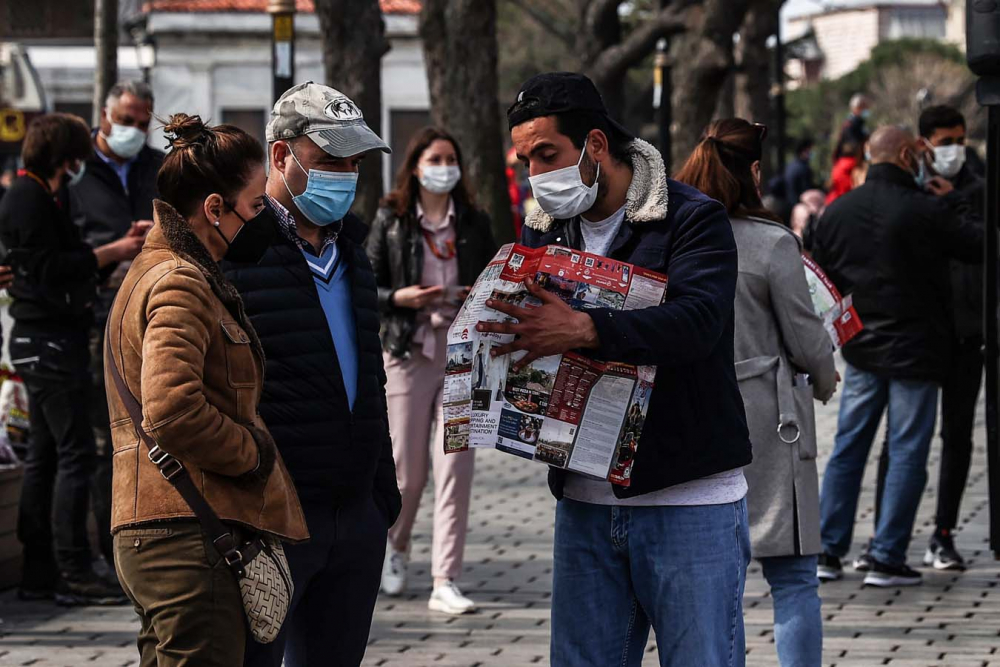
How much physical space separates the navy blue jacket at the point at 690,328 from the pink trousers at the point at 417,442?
365 cm

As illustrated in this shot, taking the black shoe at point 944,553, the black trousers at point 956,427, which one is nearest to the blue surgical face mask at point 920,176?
the black trousers at point 956,427

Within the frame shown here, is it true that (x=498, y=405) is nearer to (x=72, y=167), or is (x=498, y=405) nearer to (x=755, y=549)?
(x=755, y=549)

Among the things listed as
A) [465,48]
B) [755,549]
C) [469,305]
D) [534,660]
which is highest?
[465,48]

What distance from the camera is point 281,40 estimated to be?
10.4 metres

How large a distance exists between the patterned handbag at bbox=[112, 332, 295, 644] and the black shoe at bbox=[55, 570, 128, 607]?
158 inches

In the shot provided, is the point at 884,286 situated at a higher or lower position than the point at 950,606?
higher

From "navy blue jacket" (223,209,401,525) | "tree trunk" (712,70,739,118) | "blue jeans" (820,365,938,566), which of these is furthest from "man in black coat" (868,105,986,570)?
"tree trunk" (712,70,739,118)

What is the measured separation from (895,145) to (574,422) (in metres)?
4.42

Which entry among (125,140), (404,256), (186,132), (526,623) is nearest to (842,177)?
(404,256)

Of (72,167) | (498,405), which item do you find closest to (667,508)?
(498,405)

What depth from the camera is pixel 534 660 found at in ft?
21.0

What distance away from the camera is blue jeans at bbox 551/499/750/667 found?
12.6ft

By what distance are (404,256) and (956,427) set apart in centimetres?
285

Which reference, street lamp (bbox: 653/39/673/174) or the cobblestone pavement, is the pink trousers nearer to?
the cobblestone pavement
